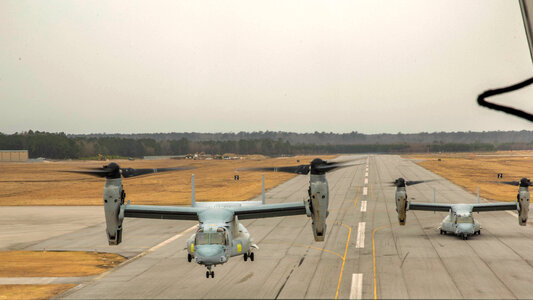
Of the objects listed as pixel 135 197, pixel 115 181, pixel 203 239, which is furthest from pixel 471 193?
pixel 115 181

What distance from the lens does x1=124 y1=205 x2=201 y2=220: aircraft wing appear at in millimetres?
26203

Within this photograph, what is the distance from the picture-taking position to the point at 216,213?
30000 mm

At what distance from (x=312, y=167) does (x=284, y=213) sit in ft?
22.4

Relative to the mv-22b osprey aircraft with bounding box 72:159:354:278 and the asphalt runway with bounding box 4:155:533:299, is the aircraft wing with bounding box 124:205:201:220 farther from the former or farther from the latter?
the asphalt runway with bounding box 4:155:533:299

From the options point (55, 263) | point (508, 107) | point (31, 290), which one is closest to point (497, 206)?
point (31, 290)

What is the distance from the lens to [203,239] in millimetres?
28000

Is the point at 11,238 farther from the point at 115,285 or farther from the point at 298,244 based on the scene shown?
the point at 298,244

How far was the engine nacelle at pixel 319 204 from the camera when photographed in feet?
68.6

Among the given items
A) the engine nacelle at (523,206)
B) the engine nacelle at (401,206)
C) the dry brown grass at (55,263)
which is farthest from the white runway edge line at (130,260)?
the engine nacelle at (523,206)

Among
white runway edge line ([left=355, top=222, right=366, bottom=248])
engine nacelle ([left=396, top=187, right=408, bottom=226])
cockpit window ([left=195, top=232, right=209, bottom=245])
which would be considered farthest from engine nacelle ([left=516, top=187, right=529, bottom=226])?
white runway edge line ([left=355, top=222, right=366, bottom=248])

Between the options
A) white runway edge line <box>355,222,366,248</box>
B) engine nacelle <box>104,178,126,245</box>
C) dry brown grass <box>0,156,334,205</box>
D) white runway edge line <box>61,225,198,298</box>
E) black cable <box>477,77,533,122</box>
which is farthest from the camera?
dry brown grass <box>0,156,334,205</box>

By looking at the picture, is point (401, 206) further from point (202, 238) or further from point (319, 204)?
point (202, 238)

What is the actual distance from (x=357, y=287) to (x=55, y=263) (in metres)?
24.2

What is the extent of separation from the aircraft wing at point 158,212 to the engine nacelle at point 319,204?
414 inches
